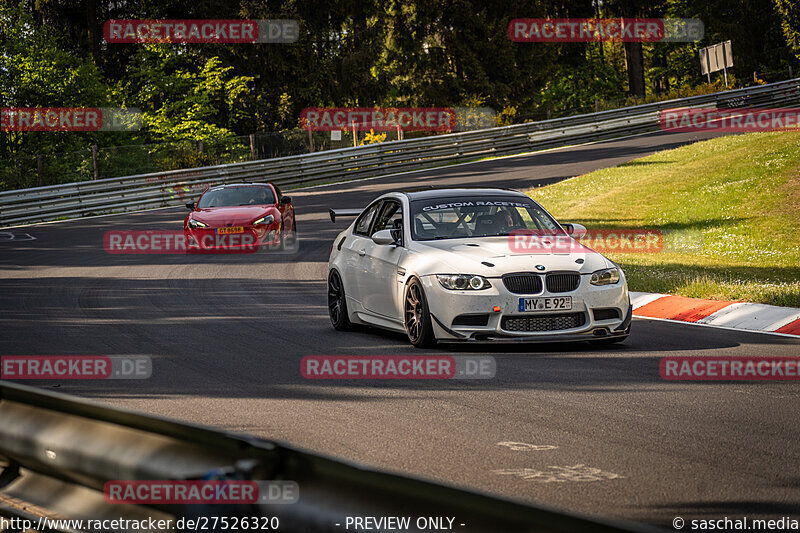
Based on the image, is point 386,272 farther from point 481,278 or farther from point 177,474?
point 177,474

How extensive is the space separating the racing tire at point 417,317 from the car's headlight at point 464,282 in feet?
0.90

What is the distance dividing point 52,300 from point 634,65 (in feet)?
162

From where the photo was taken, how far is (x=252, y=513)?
330cm

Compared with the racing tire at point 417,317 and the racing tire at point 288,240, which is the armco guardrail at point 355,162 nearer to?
the racing tire at point 288,240

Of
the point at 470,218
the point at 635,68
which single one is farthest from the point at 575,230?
the point at 635,68

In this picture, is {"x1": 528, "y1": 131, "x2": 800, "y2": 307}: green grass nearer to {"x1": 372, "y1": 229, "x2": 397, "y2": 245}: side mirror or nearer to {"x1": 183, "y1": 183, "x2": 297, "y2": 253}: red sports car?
{"x1": 372, "y1": 229, "x2": 397, "y2": 245}: side mirror

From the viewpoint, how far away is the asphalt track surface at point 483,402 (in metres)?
5.46

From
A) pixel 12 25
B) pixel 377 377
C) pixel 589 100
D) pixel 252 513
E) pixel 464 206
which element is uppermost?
pixel 12 25

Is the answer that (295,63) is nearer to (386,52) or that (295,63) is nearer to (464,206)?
(386,52)

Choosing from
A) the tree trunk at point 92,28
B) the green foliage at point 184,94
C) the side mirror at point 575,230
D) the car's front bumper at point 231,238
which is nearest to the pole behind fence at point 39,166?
the car's front bumper at point 231,238

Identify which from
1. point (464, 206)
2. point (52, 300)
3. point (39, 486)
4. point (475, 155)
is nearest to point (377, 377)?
point (464, 206)

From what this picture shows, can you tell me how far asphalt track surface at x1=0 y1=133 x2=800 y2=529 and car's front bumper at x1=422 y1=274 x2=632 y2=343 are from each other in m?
0.24

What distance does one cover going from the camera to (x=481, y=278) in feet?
31.9

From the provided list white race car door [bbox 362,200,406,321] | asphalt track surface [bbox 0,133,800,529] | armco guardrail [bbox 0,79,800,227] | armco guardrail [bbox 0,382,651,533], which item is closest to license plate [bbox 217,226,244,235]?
asphalt track surface [bbox 0,133,800,529]
